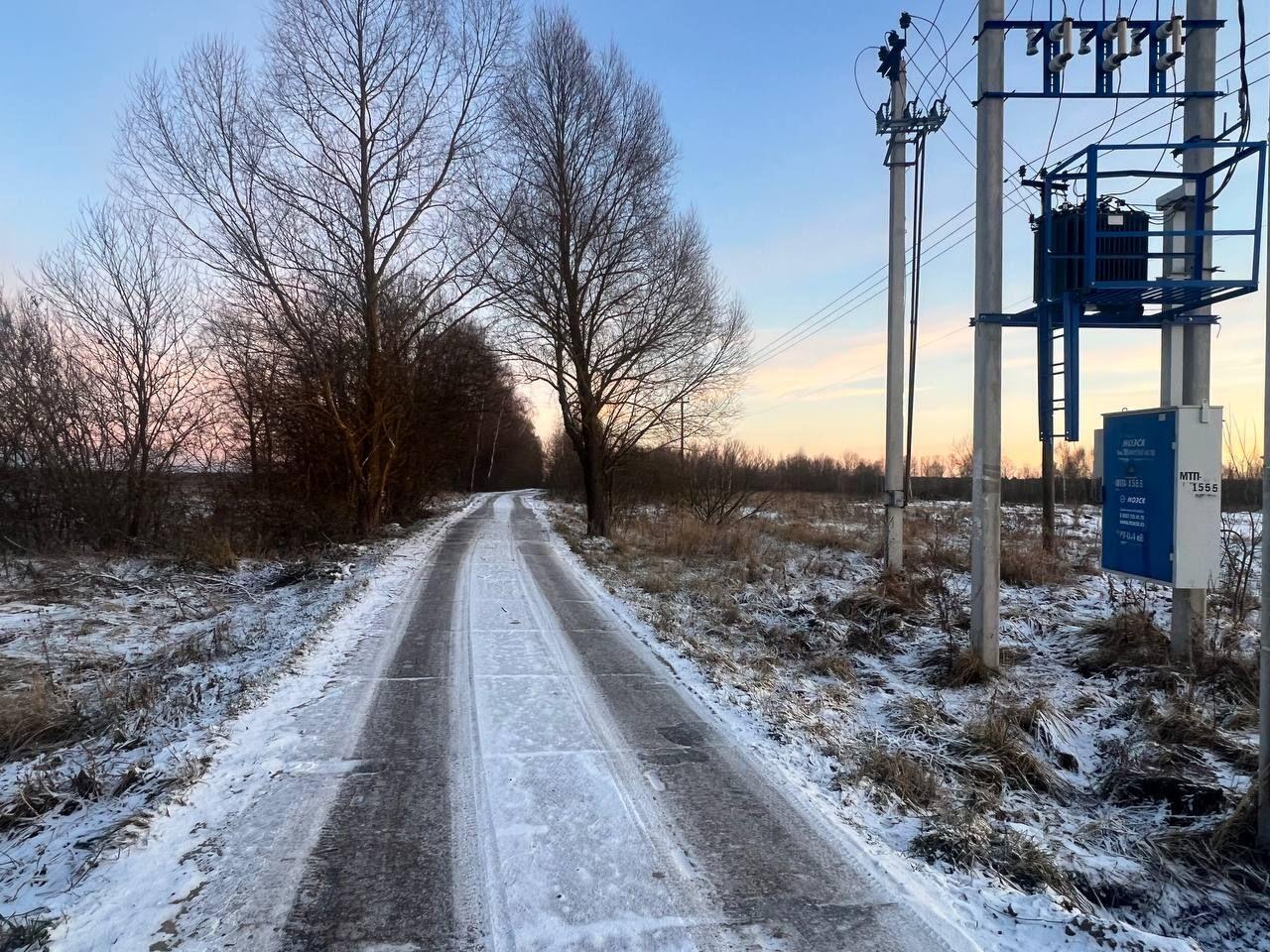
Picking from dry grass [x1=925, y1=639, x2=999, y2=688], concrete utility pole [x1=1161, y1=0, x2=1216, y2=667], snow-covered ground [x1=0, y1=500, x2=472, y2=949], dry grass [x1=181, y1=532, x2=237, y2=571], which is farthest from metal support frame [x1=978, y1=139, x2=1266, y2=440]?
dry grass [x1=181, y1=532, x2=237, y2=571]

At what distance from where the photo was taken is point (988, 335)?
7.04 metres

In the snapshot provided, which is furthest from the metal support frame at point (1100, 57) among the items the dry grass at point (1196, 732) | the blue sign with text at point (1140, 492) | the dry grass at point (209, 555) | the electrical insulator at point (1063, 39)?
the dry grass at point (209, 555)

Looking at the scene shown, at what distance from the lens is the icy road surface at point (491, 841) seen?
2924 mm

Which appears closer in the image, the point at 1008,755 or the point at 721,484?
the point at 1008,755

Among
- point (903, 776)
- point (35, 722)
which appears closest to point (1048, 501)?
point (903, 776)

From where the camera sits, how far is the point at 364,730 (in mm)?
5133

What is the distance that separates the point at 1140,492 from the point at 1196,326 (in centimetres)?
165

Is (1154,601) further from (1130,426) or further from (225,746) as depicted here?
(225,746)

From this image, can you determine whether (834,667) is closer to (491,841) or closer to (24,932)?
(491,841)

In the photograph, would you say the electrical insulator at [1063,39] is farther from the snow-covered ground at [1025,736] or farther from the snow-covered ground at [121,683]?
the snow-covered ground at [121,683]

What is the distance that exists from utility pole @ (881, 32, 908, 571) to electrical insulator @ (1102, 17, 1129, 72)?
4.42m

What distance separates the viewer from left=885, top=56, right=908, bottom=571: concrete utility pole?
11.1 m

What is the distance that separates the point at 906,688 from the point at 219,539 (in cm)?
1430

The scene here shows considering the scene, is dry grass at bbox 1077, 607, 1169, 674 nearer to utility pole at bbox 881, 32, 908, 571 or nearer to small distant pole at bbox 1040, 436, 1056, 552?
utility pole at bbox 881, 32, 908, 571
